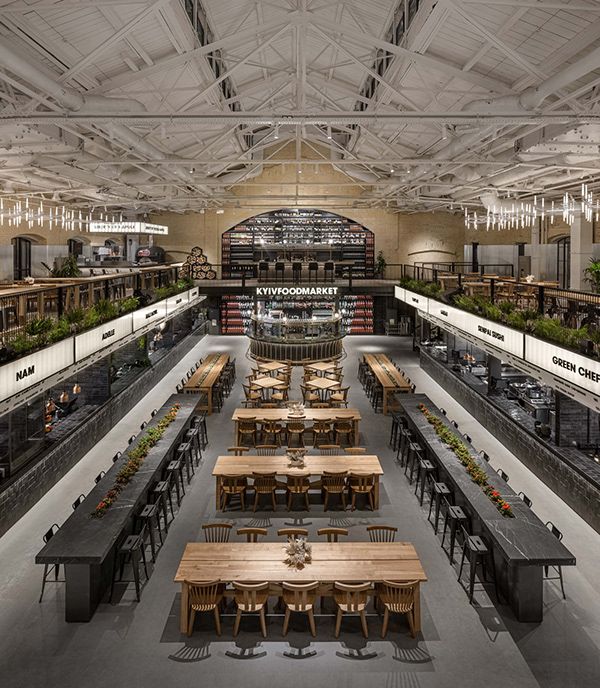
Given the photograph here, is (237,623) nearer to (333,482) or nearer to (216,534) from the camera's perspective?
(216,534)

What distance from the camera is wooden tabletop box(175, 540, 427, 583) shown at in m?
6.39

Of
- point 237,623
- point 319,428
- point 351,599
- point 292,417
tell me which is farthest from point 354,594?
point 319,428

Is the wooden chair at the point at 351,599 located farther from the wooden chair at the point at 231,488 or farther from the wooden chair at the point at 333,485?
the wooden chair at the point at 231,488

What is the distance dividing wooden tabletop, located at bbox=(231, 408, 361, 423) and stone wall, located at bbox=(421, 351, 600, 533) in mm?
3193

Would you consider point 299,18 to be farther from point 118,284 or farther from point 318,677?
point 118,284

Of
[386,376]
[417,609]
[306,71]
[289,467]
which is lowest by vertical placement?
A: [417,609]

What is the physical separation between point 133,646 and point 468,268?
2591 cm

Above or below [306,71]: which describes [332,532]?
below

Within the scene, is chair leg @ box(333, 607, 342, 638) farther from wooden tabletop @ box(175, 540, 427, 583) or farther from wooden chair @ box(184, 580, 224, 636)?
wooden chair @ box(184, 580, 224, 636)

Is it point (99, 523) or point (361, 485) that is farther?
point (361, 485)

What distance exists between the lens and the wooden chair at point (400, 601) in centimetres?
630

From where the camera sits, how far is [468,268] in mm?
28984

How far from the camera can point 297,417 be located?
12.4m

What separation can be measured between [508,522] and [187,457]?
240 inches
